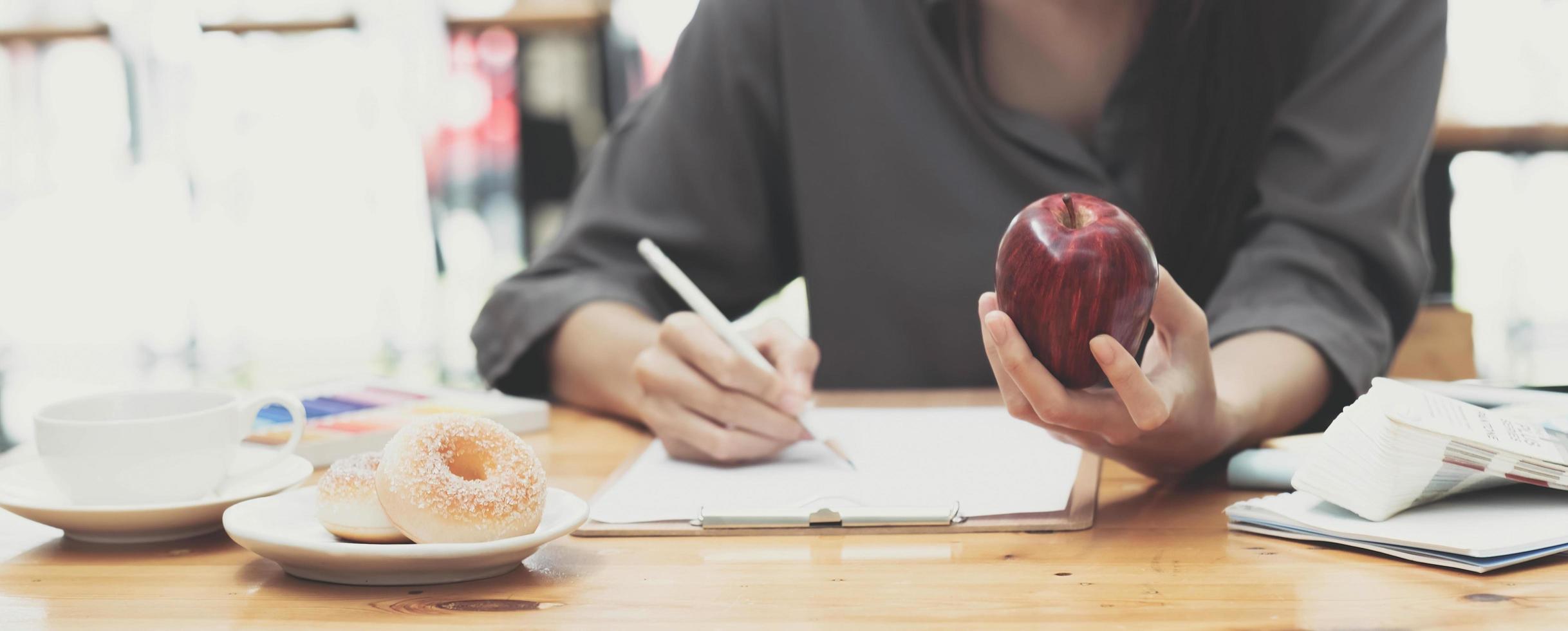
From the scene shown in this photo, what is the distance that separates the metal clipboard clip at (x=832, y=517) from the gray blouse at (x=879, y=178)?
0.46 meters

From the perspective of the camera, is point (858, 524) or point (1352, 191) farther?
point (1352, 191)

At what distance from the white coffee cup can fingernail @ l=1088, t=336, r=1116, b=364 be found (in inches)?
17.6

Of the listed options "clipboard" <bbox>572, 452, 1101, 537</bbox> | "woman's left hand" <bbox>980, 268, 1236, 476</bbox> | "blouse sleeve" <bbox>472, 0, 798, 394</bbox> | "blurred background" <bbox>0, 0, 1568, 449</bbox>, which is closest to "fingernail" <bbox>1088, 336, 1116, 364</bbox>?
"woman's left hand" <bbox>980, 268, 1236, 476</bbox>

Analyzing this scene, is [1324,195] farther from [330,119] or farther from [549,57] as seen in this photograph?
[330,119]

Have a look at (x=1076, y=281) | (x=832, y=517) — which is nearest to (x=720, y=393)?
(x=832, y=517)

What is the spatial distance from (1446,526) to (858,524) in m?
0.28

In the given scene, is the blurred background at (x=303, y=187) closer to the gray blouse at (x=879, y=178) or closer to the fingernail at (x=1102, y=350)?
the gray blouse at (x=879, y=178)

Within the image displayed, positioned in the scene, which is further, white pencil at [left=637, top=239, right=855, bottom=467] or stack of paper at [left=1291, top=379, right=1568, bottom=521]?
white pencil at [left=637, top=239, right=855, bottom=467]

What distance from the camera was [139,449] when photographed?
0.62m

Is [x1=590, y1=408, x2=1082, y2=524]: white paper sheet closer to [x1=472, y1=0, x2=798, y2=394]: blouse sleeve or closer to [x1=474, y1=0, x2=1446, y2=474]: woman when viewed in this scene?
[x1=474, y1=0, x2=1446, y2=474]: woman

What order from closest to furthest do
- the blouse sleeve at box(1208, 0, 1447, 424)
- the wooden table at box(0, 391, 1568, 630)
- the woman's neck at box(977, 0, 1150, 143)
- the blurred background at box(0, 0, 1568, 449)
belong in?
1. the wooden table at box(0, 391, 1568, 630)
2. the blouse sleeve at box(1208, 0, 1447, 424)
3. the woman's neck at box(977, 0, 1150, 143)
4. the blurred background at box(0, 0, 1568, 449)

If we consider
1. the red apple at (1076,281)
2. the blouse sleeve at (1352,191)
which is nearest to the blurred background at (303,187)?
the blouse sleeve at (1352,191)

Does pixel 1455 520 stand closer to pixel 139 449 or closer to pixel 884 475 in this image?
pixel 884 475

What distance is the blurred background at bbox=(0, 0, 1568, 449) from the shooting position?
10.4 feet
